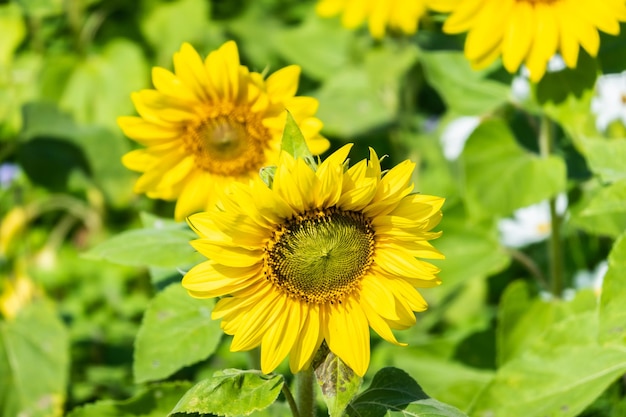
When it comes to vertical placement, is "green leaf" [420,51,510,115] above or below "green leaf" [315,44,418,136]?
above

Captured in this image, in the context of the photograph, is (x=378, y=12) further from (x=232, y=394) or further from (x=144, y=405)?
(x=232, y=394)

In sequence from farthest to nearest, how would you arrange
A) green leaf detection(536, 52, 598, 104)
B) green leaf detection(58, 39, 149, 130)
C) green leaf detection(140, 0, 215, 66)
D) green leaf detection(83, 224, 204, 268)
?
green leaf detection(140, 0, 215, 66), green leaf detection(58, 39, 149, 130), green leaf detection(536, 52, 598, 104), green leaf detection(83, 224, 204, 268)

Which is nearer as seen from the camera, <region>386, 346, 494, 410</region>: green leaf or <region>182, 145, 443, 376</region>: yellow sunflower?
<region>182, 145, 443, 376</region>: yellow sunflower

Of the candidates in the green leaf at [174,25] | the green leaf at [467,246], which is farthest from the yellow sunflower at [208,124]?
the green leaf at [174,25]

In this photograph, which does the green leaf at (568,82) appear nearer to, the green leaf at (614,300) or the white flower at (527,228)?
the green leaf at (614,300)

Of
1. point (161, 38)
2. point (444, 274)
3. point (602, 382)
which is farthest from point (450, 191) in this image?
point (161, 38)

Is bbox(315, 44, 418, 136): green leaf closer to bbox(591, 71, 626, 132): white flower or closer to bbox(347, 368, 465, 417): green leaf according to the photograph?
bbox(591, 71, 626, 132): white flower

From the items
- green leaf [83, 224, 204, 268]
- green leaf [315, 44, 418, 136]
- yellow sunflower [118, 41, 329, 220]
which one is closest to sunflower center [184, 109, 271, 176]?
yellow sunflower [118, 41, 329, 220]

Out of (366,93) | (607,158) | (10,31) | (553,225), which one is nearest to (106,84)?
(10,31)
